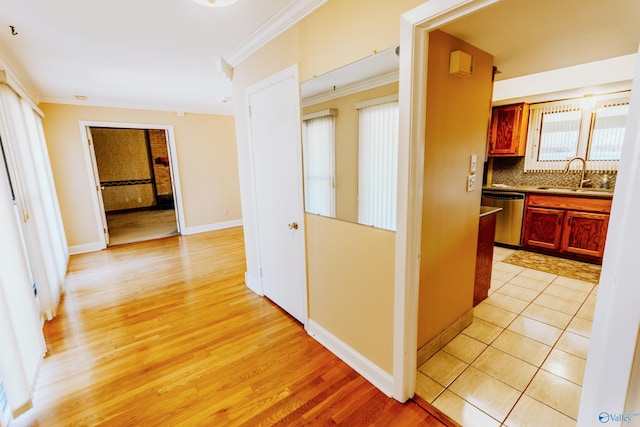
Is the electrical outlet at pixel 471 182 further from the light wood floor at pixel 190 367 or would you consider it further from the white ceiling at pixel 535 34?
the light wood floor at pixel 190 367

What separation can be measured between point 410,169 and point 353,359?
4.45 ft

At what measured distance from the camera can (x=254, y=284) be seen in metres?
3.11

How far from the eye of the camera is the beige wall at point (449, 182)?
1.66m

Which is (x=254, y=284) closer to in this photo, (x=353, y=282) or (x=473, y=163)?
(x=353, y=282)

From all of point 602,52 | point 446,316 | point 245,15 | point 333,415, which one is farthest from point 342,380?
point 602,52

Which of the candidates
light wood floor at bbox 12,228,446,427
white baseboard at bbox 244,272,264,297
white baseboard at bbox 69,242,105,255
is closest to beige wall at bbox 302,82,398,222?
light wood floor at bbox 12,228,446,427

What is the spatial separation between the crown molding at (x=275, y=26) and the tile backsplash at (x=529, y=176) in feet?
13.4

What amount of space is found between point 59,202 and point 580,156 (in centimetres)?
765

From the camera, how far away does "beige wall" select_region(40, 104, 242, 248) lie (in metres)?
4.30

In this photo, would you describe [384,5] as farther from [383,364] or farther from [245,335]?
[245,335]

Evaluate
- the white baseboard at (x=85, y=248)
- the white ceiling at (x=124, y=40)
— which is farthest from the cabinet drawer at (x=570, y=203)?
the white baseboard at (x=85, y=248)

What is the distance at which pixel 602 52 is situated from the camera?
2.21 metres

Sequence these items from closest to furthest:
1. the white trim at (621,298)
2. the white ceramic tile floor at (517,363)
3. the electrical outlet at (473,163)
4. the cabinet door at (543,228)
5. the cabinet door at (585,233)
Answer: the white trim at (621,298)
the white ceramic tile floor at (517,363)
the electrical outlet at (473,163)
the cabinet door at (585,233)
the cabinet door at (543,228)

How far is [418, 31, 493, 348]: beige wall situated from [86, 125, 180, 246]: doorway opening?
6490 millimetres
